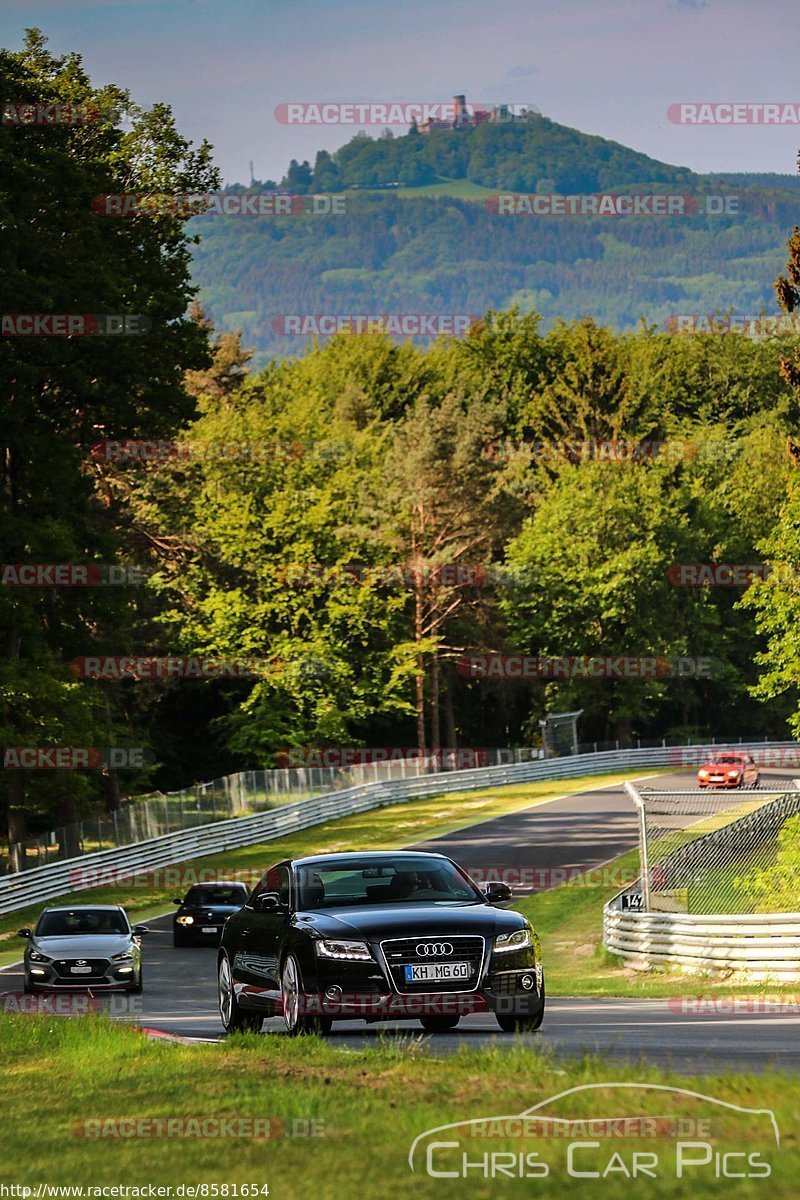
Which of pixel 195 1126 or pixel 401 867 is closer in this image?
pixel 195 1126

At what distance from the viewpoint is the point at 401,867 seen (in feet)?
47.6

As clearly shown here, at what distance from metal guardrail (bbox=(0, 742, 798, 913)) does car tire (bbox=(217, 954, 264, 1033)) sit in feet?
89.0

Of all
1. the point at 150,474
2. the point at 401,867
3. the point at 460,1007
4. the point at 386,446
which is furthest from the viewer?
the point at 386,446

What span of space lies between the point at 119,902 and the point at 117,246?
1766 centimetres

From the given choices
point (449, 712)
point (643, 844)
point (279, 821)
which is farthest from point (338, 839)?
point (449, 712)

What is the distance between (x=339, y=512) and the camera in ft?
261

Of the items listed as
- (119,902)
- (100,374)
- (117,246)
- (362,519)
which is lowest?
(119,902)

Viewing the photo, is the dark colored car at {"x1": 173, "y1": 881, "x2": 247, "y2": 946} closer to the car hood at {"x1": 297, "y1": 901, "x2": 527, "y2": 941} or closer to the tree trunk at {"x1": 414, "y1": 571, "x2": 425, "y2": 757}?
the car hood at {"x1": 297, "y1": 901, "x2": 527, "y2": 941}

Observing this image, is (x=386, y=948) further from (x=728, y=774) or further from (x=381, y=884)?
(x=728, y=774)

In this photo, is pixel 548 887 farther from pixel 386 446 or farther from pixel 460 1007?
pixel 386 446

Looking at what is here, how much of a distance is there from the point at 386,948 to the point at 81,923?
45.5ft

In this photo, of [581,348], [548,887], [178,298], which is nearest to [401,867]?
[548,887]

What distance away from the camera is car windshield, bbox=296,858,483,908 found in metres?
14.2

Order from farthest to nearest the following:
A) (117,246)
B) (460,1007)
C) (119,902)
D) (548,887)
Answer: (117,246), (119,902), (548,887), (460,1007)
